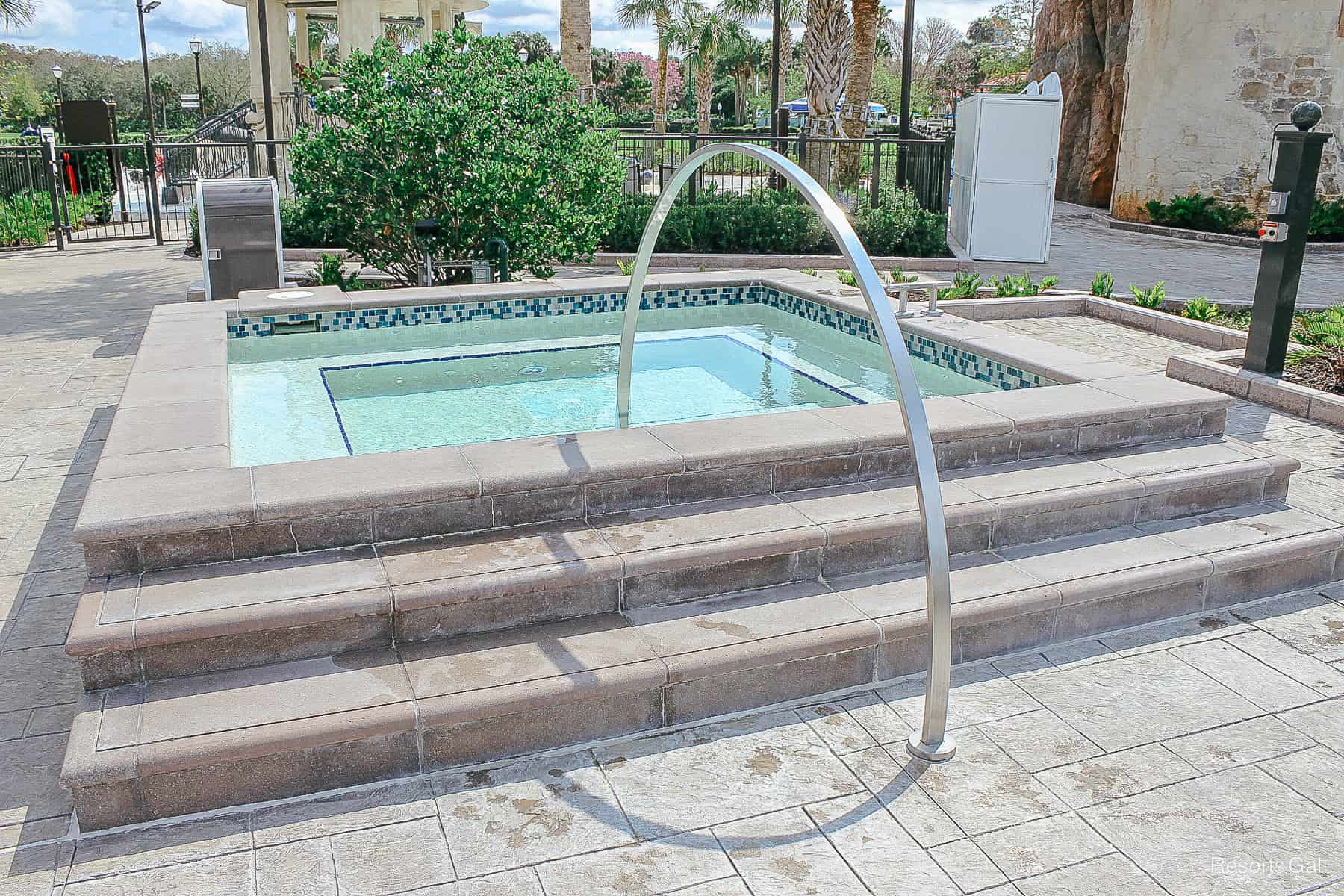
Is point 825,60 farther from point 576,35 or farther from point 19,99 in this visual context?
point 19,99

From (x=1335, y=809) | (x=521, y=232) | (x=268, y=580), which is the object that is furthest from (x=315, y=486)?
(x=521, y=232)

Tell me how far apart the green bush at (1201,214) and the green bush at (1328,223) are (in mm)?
849

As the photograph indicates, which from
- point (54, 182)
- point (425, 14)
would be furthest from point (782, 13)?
point (54, 182)

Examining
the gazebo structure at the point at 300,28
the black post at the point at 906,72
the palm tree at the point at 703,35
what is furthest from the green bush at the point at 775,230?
the palm tree at the point at 703,35

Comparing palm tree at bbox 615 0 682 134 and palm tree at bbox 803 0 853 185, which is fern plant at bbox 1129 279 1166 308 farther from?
palm tree at bbox 615 0 682 134

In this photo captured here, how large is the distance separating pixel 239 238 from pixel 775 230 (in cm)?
647

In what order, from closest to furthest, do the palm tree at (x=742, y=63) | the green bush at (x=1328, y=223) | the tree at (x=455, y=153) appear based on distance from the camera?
1. the tree at (x=455, y=153)
2. the green bush at (x=1328, y=223)
3. the palm tree at (x=742, y=63)

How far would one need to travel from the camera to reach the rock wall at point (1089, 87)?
2058cm

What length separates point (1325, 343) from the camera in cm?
789

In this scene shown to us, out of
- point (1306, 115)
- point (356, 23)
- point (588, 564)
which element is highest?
point (356, 23)

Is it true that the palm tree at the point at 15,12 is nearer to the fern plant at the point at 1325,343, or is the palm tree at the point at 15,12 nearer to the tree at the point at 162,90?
the tree at the point at 162,90

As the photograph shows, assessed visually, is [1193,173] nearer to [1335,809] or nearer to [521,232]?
[521,232]

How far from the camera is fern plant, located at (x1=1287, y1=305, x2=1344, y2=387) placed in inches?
284

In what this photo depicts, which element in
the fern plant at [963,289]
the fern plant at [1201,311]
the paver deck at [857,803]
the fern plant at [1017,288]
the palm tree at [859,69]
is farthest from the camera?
the palm tree at [859,69]
